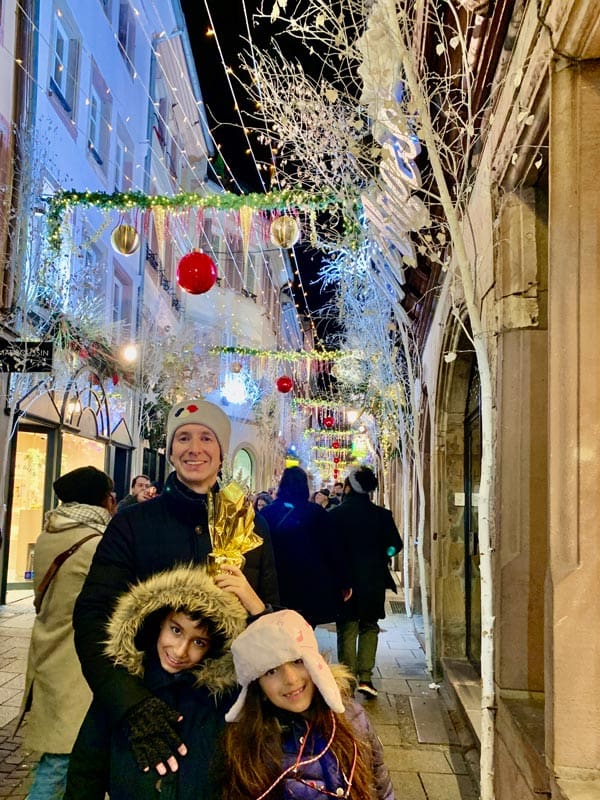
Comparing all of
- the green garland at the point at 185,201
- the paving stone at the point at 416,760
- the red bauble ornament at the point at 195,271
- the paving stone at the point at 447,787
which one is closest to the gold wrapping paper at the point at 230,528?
the paving stone at the point at 447,787

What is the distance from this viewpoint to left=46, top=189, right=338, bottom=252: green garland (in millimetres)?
8984

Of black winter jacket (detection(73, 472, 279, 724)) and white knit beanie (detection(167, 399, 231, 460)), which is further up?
white knit beanie (detection(167, 399, 231, 460))

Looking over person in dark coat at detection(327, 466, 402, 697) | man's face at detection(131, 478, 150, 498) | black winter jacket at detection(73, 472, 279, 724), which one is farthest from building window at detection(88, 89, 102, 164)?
black winter jacket at detection(73, 472, 279, 724)

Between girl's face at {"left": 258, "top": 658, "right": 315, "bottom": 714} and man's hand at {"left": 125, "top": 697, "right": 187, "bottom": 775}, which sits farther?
girl's face at {"left": 258, "top": 658, "right": 315, "bottom": 714}

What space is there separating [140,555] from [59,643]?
1.47m

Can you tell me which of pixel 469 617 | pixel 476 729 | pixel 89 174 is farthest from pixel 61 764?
pixel 89 174

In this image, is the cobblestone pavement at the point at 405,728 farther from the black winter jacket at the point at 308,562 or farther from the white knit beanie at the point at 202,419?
the white knit beanie at the point at 202,419

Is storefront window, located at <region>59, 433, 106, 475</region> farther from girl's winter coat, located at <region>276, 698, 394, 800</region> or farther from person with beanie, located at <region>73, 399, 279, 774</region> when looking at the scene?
girl's winter coat, located at <region>276, 698, 394, 800</region>

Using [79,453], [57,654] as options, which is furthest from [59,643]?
[79,453]

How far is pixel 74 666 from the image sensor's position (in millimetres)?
3709

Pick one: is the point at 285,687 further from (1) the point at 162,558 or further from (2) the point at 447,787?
(2) the point at 447,787

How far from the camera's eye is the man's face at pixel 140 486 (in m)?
8.80

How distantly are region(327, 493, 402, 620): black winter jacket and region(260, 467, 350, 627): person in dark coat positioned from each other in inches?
27.2

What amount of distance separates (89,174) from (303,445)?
35.7 meters
